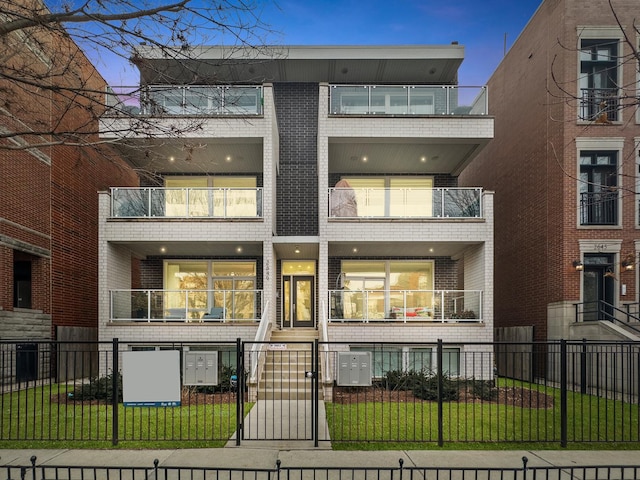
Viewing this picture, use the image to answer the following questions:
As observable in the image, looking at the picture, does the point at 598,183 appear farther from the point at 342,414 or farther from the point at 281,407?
the point at 281,407

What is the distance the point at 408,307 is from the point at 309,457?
9.44 meters

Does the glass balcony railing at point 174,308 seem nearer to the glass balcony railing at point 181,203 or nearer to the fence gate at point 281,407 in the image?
the fence gate at point 281,407

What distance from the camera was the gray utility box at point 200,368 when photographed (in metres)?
8.10

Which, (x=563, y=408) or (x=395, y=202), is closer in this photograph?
(x=563, y=408)

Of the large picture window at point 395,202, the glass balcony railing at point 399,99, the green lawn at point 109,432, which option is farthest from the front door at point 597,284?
the green lawn at point 109,432

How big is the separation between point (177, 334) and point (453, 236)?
9.86 meters

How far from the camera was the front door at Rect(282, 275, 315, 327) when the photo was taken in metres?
17.8

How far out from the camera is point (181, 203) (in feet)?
50.6

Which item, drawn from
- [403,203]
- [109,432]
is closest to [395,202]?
[403,203]

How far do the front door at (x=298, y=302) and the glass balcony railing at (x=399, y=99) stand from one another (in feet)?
22.5

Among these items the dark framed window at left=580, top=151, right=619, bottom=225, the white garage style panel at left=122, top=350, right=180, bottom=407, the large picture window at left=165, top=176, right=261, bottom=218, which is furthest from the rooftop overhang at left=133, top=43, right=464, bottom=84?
the white garage style panel at left=122, top=350, right=180, bottom=407

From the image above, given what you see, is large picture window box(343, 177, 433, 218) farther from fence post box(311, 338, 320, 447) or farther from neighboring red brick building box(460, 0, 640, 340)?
fence post box(311, 338, 320, 447)

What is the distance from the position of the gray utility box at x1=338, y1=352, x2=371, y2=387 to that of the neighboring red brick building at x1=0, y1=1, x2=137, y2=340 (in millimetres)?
8572

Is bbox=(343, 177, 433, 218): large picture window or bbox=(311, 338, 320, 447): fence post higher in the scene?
bbox=(343, 177, 433, 218): large picture window
